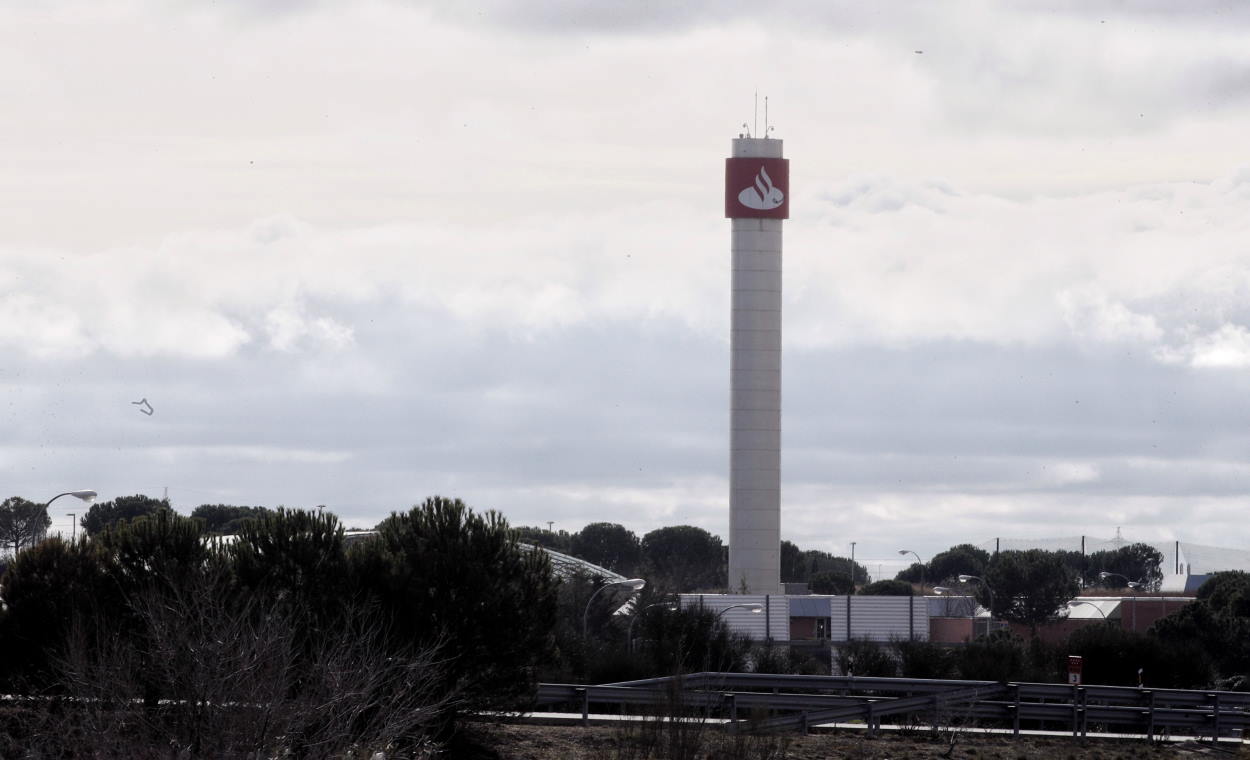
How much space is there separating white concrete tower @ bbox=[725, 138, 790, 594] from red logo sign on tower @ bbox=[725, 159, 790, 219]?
7 cm

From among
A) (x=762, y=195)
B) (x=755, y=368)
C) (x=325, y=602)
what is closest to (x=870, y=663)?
(x=325, y=602)

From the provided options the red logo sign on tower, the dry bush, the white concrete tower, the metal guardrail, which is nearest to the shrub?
the metal guardrail

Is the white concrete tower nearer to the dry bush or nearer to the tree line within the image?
the tree line

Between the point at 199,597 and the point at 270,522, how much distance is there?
10.1 metres

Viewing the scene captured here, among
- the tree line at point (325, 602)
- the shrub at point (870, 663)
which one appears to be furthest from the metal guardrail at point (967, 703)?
the shrub at point (870, 663)

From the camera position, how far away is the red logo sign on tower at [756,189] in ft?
368

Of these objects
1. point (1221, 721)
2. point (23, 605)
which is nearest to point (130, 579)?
point (23, 605)

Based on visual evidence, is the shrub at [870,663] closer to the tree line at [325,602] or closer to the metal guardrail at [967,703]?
the metal guardrail at [967,703]

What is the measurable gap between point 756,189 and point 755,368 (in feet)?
39.1

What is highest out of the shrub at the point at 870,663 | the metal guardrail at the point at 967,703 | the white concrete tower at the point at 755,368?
the white concrete tower at the point at 755,368

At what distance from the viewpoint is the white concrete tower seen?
111812 millimetres

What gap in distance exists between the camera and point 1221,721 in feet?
133

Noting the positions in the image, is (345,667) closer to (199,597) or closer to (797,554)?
(199,597)

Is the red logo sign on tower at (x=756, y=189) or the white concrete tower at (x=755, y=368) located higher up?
the red logo sign on tower at (x=756, y=189)
